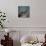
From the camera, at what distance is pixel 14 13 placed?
11.5 ft

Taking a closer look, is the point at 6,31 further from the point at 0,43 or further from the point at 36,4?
the point at 36,4

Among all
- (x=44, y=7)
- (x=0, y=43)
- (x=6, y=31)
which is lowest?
(x=0, y=43)

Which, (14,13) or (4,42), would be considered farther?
(14,13)

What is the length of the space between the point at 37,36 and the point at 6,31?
758 millimetres

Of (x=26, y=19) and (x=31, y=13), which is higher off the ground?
(x=31, y=13)

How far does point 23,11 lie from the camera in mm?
3539

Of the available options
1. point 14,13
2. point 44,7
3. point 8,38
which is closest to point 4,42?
point 8,38

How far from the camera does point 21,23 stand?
354cm

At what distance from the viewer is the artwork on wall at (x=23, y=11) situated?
3.52 meters

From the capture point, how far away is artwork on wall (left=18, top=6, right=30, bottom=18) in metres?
3.52

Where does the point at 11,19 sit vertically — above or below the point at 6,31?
above

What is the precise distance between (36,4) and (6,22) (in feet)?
2.74

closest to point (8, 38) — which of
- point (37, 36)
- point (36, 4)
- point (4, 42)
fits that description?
point (4, 42)

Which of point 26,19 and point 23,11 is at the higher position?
point 23,11
